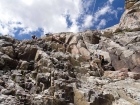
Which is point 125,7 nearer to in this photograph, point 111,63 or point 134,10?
point 134,10

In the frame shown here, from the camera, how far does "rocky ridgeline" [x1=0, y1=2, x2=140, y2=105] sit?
19828mm

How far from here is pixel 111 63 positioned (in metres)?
34.7

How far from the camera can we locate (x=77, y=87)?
71.8 ft

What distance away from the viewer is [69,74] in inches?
1001

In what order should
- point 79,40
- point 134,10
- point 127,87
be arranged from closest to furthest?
point 127,87, point 79,40, point 134,10

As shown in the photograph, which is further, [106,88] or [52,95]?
[106,88]

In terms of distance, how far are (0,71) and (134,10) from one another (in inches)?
1675

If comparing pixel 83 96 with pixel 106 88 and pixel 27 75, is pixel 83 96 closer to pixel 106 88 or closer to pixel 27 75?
pixel 106 88

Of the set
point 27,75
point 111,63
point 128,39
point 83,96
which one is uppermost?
point 128,39

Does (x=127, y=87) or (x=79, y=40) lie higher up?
(x=79, y=40)

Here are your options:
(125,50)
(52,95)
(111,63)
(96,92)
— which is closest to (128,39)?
(125,50)

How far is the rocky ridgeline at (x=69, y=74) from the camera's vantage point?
1983 centimetres

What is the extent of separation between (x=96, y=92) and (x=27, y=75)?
360 inches

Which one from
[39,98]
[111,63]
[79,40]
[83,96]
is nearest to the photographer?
[39,98]
